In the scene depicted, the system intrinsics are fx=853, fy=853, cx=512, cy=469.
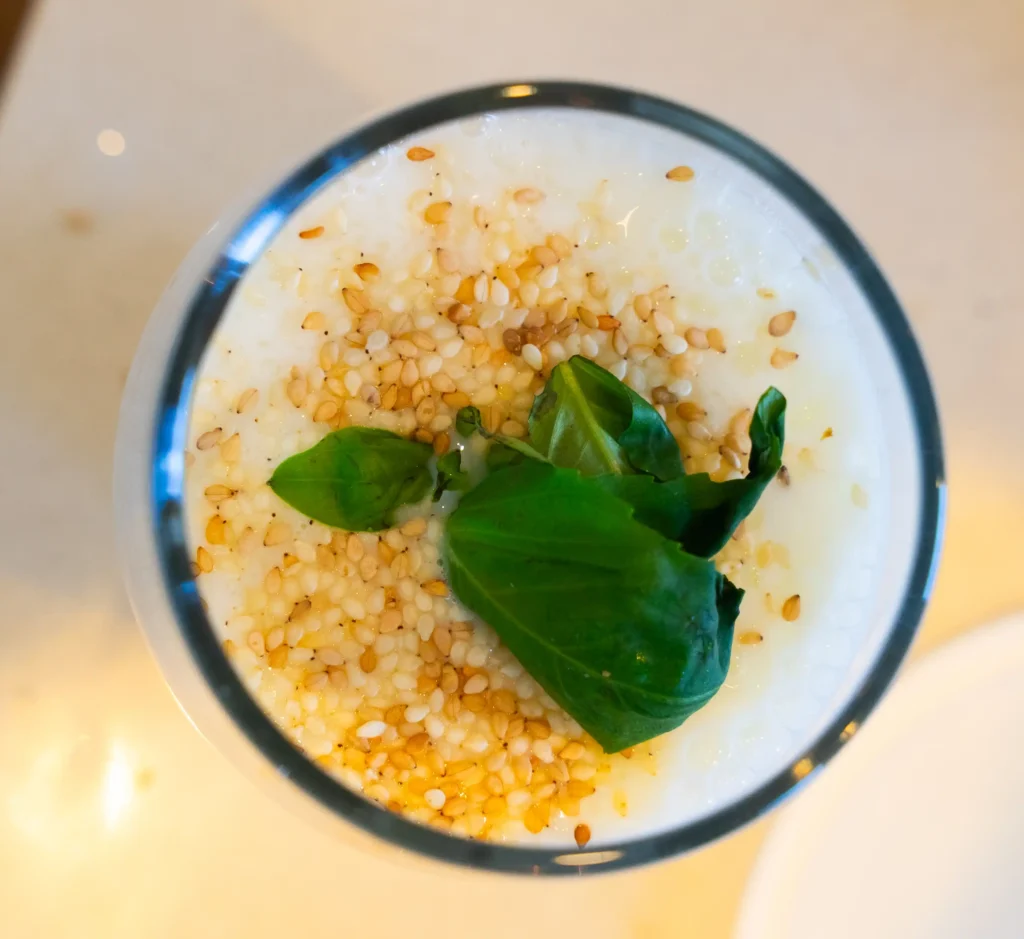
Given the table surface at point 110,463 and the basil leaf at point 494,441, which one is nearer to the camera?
the basil leaf at point 494,441

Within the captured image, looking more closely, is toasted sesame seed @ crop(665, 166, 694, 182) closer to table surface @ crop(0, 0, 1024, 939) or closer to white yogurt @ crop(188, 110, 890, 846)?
white yogurt @ crop(188, 110, 890, 846)

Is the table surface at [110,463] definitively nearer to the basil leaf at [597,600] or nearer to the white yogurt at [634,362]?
the white yogurt at [634,362]

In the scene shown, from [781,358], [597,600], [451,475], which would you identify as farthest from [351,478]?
[781,358]

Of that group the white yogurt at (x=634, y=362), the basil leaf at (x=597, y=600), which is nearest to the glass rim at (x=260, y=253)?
the white yogurt at (x=634, y=362)

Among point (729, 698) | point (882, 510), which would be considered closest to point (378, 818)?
point (729, 698)

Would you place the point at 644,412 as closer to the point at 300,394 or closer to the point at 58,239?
A: the point at 300,394

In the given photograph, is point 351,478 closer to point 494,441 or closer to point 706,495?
point 494,441

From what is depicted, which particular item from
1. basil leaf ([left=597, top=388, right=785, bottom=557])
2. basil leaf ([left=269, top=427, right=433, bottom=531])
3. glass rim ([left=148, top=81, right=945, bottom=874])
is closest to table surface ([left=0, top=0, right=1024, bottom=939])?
glass rim ([left=148, top=81, right=945, bottom=874])
